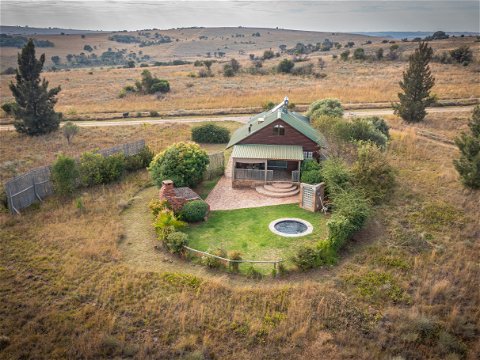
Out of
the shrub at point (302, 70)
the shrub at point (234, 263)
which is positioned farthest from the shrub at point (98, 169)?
the shrub at point (302, 70)

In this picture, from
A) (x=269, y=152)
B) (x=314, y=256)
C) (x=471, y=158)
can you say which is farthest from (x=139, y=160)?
(x=471, y=158)

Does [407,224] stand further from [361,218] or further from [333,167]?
[333,167]

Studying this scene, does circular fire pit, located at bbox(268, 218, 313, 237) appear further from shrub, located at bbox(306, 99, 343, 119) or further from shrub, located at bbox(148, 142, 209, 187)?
shrub, located at bbox(306, 99, 343, 119)

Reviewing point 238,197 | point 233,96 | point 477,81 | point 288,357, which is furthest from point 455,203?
point 477,81

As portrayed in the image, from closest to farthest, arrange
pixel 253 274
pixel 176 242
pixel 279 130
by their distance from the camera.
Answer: pixel 253 274 → pixel 176 242 → pixel 279 130

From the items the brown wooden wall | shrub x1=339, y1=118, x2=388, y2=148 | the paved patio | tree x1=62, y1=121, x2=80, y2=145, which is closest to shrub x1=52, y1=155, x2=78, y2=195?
the paved patio

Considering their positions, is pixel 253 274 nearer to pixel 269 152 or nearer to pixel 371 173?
pixel 371 173
